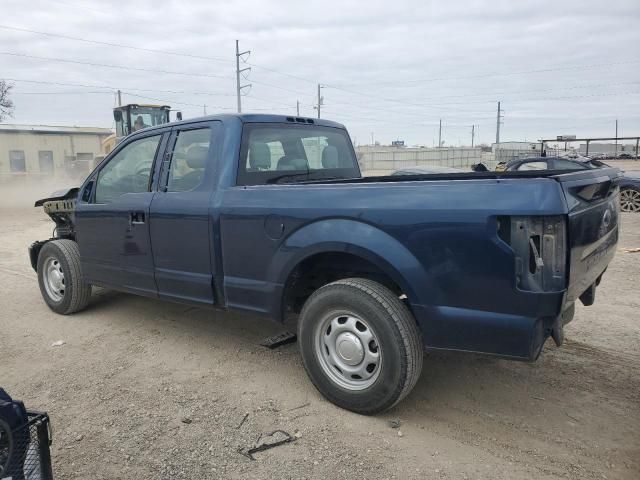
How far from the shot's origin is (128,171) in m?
4.84

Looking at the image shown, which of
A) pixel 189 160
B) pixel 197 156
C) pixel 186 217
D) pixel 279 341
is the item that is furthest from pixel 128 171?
pixel 279 341

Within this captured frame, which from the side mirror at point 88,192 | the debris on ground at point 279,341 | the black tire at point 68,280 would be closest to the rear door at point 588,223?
the debris on ground at point 279,341

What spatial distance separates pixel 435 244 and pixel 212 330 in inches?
111

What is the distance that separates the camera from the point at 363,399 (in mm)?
3246

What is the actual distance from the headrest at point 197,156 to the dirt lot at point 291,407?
159 cm

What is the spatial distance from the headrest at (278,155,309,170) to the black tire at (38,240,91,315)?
99.3 inches

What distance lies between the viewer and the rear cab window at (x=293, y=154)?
4102mm

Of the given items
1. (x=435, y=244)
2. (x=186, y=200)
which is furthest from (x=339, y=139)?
(x=435, y=244)

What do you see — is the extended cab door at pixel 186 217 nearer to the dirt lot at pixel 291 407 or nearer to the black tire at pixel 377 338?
the dirt lot at pixel 291 407

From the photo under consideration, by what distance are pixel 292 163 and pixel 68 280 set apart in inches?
109

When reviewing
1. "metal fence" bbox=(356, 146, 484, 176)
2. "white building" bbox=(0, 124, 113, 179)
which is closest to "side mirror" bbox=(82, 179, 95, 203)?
"white building" bbox=(0, 124, 113, 179)

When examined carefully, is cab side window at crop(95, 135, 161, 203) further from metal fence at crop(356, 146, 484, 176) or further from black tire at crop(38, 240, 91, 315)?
metal fence at crop(356, 146, 484, 176)

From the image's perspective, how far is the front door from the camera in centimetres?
450

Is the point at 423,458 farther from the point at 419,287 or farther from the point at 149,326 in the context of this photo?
the point at 149,326
